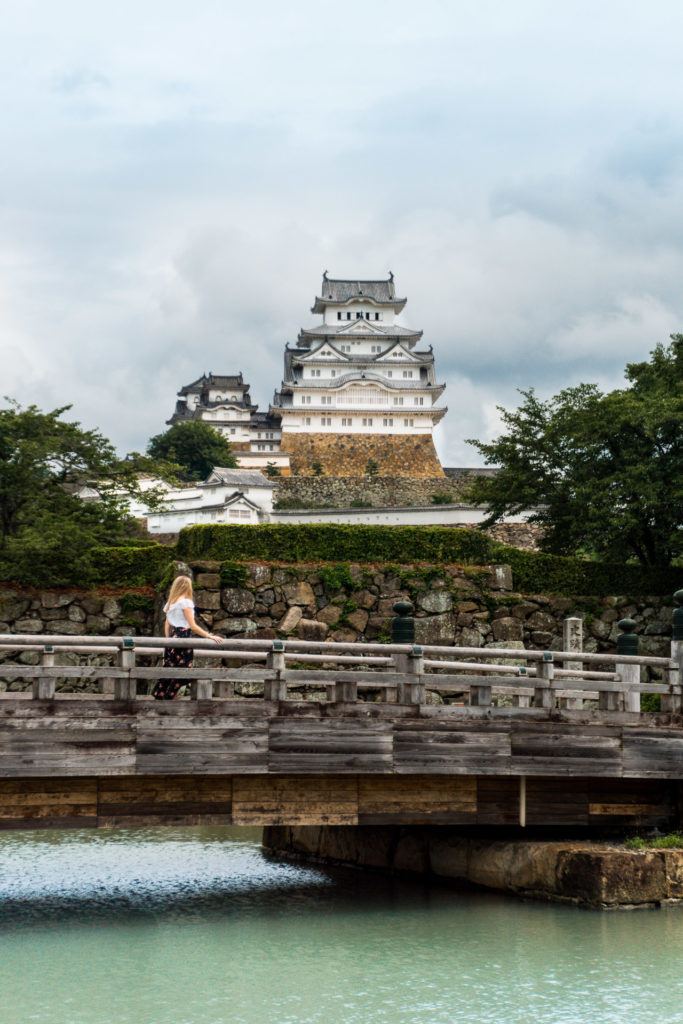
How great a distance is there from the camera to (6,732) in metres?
12.7

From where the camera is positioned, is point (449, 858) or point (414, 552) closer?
point (449, 858)

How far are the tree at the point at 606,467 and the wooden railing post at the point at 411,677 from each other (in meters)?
14.6

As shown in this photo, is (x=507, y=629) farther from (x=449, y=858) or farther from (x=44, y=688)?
(x=44, y=688)

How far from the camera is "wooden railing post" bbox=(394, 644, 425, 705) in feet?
47.7

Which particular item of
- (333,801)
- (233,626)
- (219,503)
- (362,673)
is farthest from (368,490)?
(362,673)

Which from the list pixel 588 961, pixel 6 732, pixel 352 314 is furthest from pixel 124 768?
pixel 352 314

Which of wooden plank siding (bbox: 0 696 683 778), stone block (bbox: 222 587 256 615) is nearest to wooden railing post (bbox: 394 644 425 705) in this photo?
wooden plank siding (bbox: 0 696 683 778)

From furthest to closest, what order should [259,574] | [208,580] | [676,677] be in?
[259,574]
[208,580]
[676,677]

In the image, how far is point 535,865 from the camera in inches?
570

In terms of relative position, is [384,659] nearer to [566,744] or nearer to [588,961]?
[566,744]

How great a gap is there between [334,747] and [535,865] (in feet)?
8.86

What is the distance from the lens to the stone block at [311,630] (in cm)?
2719

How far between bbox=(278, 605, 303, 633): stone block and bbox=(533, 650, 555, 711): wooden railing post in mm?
12501

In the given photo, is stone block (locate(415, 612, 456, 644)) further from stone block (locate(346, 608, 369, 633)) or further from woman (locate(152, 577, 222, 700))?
woman (locate(152, 577, 222, 700))
